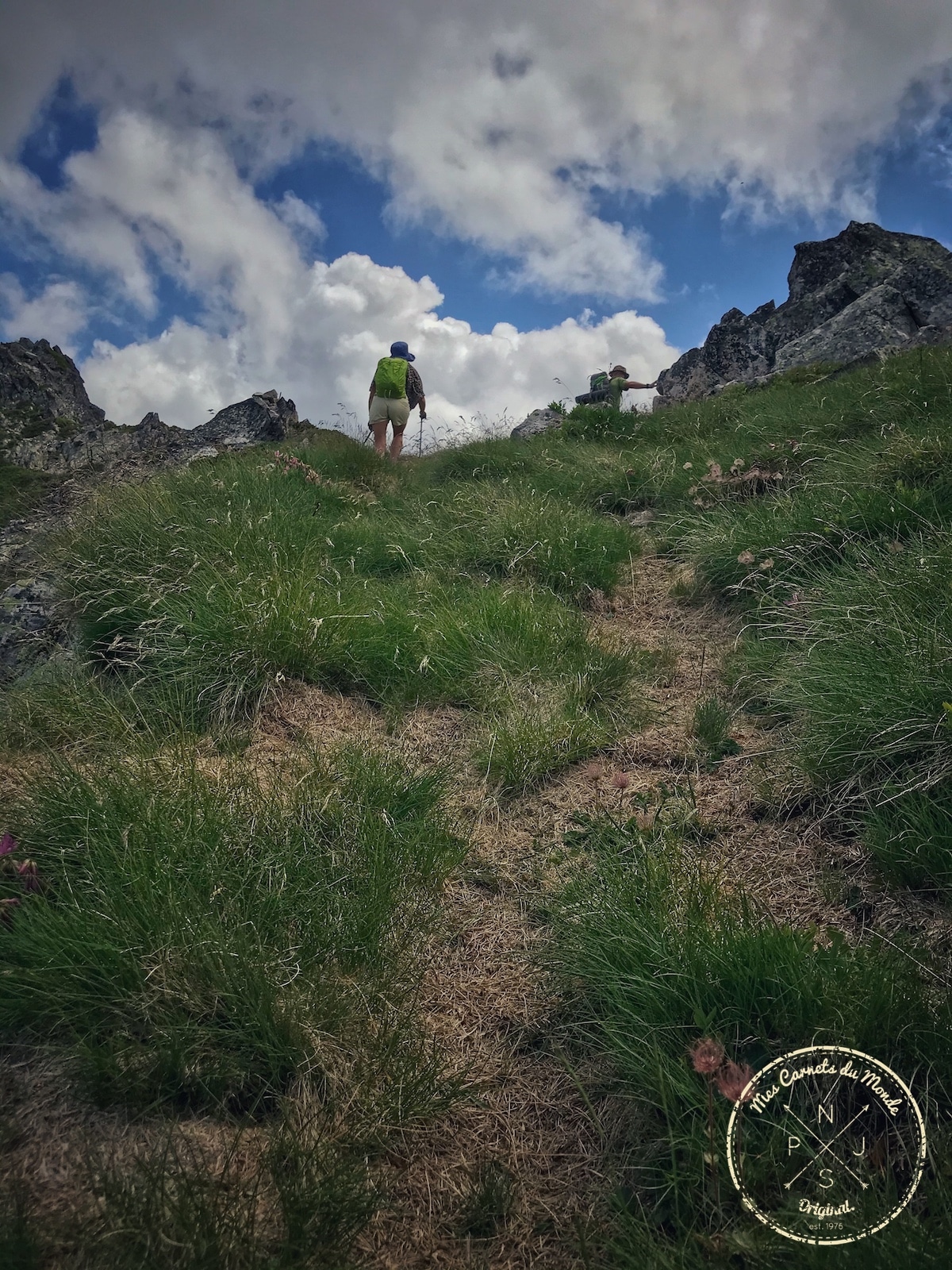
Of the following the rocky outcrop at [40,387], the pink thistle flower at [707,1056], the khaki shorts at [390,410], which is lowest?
the pink thistle flower at [707,1056]

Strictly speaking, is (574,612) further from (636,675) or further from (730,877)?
(730,877)

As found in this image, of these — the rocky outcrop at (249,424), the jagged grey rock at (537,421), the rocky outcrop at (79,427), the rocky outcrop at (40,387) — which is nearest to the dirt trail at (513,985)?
the rocky outcrop at (79,427)

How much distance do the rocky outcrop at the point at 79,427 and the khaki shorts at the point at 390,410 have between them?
2.20m

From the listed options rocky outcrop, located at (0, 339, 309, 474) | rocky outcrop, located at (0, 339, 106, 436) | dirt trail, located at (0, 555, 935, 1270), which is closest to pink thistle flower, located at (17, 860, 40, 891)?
dirt trail, located at (0, 555, 935, 1270)

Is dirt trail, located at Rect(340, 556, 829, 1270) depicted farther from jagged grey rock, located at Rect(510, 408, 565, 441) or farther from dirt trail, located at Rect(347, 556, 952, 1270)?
jagged grey rock, located at Rect(510, 408, 565, 441)

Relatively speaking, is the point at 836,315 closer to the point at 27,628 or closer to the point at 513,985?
the point at 27,628

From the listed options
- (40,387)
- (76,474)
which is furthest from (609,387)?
(40,387)

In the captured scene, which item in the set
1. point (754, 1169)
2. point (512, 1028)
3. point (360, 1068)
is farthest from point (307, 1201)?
point (754, 1169)

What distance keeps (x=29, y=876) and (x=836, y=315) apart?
746 inches

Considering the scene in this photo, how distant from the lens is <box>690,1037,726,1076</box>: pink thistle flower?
143cm

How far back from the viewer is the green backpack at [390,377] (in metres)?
10.8

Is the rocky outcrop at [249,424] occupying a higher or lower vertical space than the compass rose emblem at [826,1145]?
higher

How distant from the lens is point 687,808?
9.95 ft

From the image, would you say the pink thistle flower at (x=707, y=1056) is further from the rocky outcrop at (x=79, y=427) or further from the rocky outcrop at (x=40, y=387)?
the rocky outcrop at (x=40, y=387)
